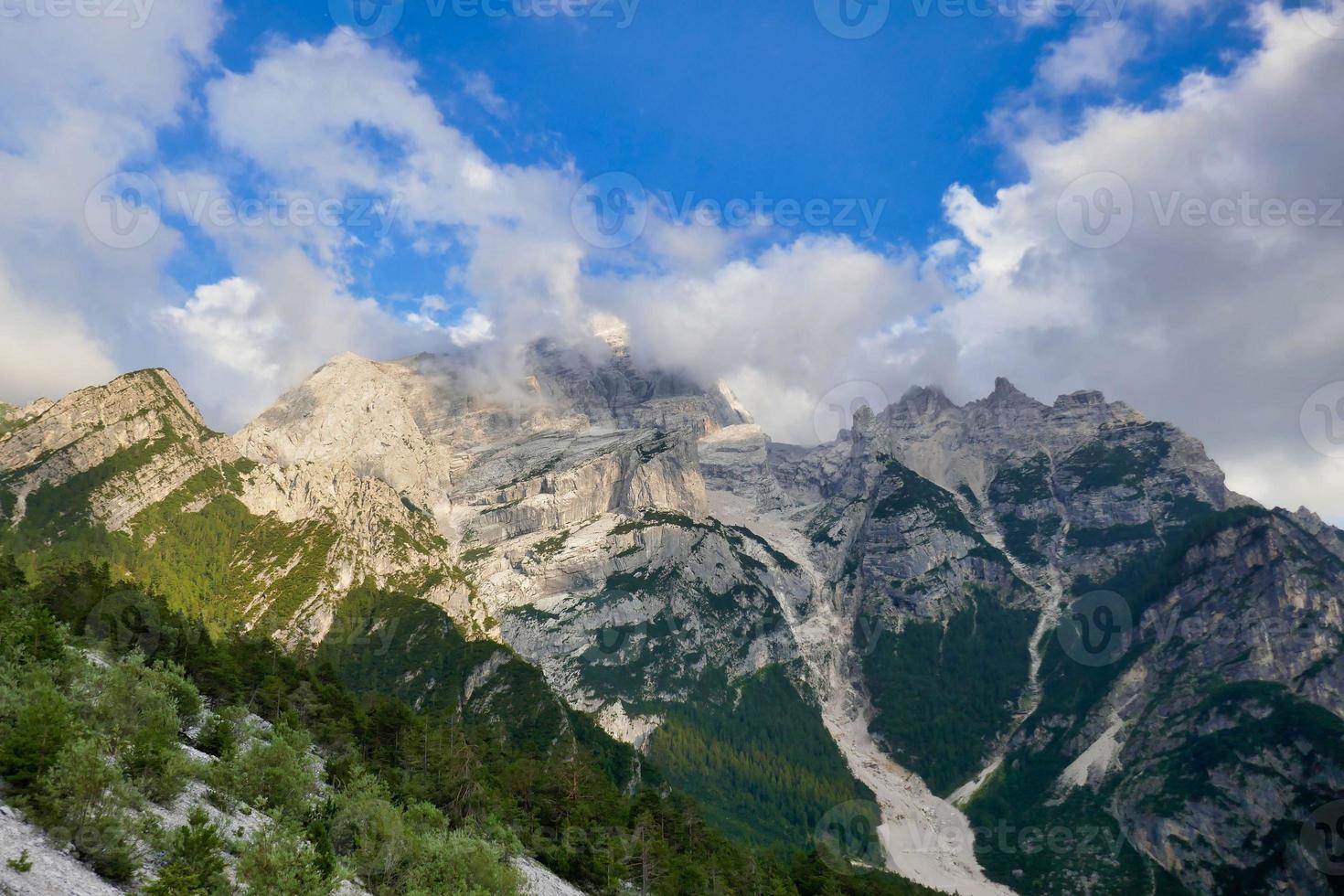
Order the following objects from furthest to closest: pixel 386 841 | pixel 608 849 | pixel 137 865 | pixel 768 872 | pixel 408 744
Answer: pixel 768 872, pixel 408 744, pixel 608 849, pixel 386 841, pixel 137 865

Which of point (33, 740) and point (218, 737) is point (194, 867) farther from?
point (218, 737)

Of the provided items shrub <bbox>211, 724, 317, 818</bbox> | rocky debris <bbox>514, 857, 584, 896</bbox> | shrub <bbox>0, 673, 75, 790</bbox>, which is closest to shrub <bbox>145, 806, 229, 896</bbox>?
shrub <bbox>0, 673, 75, 790</bbox>

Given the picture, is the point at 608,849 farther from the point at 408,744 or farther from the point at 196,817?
the point at 196,817

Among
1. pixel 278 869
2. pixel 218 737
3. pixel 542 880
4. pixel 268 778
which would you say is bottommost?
pixel 542 880

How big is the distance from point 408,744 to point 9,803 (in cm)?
6512

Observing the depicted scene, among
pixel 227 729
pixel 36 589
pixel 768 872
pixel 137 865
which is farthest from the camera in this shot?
pixel 768 872

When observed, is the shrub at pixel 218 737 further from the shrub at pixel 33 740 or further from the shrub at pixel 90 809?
the shrub at pixel 90 809

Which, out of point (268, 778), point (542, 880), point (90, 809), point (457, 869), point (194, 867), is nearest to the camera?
point (194, 867)

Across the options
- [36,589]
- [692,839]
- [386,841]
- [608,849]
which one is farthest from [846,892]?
[36,589]

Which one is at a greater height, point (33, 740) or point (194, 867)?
point (33, 740)

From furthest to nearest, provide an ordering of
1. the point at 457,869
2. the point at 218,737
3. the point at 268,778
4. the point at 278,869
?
the point at 218,737
the point at 268,778
the point at 457,869
the point at 278,869

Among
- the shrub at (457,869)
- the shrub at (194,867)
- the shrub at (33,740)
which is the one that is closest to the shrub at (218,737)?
the shrub at (457,869)

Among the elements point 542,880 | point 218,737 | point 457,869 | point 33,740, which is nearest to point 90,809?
point 33,740

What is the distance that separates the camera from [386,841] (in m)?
50.3
